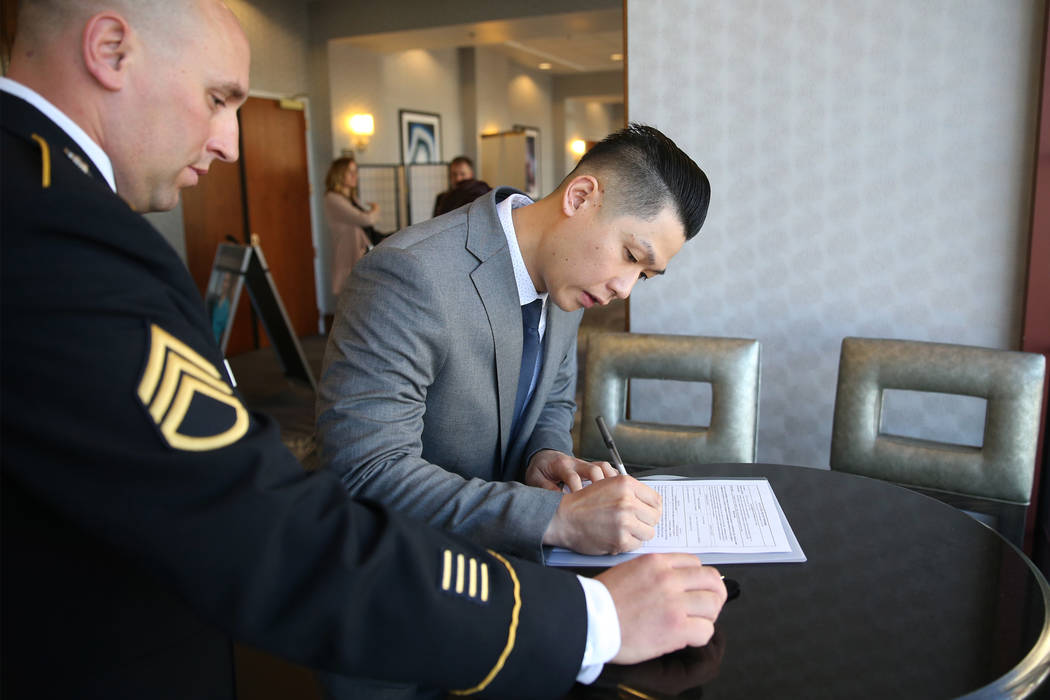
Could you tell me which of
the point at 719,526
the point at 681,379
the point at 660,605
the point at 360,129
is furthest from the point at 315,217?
the point at 660,605

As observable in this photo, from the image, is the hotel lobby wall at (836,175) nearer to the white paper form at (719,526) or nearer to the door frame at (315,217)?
the white paper form at (719,526)

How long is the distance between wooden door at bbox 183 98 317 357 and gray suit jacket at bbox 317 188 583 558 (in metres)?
5.57

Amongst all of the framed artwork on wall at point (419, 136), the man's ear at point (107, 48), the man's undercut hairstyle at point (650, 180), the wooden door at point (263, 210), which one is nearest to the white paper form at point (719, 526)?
the man's undercut hairstyle at point (650, 180)

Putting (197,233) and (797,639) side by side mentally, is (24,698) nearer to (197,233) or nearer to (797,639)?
(797,639)

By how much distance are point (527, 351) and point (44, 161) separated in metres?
1.00

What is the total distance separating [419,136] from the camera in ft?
30.9

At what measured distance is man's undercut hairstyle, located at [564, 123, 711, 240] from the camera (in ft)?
4.52

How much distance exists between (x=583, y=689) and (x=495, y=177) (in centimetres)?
985

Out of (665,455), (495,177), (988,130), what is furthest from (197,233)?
(988,130)

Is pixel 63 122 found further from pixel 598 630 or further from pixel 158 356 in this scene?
pixel 598 630

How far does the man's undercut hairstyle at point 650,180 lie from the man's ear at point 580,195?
2cm

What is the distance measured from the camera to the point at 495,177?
10273mm

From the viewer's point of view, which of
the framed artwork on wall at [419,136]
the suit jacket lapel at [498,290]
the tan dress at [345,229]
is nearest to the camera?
the suit jacket lapel at [498,290]

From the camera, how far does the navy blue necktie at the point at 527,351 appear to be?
4.91ft
